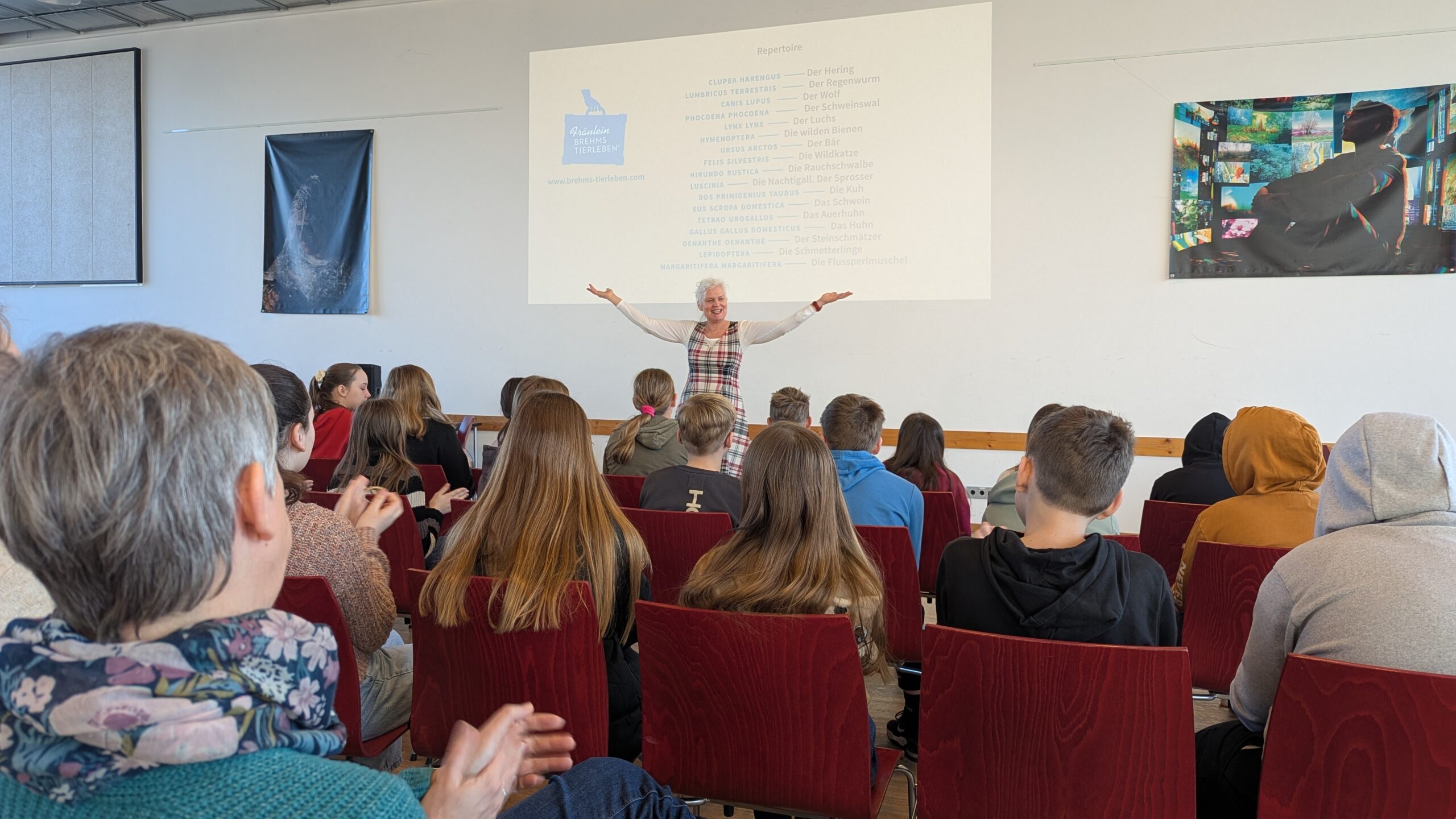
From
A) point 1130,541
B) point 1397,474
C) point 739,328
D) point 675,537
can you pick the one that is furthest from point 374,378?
point 1397,474

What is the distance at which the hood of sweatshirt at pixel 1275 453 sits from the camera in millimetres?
2484

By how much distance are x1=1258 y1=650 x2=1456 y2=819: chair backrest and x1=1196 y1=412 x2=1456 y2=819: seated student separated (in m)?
0.25

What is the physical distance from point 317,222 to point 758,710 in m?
6.99

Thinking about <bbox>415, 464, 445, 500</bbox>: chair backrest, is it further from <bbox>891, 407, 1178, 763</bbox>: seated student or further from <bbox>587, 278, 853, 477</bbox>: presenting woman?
<bbox>891, 407, 1178, 763</bbox>: seated student

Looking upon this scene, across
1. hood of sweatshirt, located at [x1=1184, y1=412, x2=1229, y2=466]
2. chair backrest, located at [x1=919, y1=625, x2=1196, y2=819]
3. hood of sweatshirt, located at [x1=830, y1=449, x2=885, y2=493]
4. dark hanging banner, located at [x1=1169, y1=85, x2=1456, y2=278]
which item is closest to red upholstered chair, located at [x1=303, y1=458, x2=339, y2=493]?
hood of sweatshirt, located at [x1=830, y1=449, x2=885, y2=493]

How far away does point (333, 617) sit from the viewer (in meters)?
1.76

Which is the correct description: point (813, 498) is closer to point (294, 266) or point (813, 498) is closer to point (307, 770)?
point (307, 770)

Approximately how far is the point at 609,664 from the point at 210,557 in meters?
1.37

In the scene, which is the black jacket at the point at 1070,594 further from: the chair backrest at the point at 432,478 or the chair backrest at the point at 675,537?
the chair backrest at the point at 432,478

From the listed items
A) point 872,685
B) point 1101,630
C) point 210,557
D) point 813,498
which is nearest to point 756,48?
point 872,685

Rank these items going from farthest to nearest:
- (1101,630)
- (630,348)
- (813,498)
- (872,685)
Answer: (630,348), (872,685), (813,498), (1101,630)

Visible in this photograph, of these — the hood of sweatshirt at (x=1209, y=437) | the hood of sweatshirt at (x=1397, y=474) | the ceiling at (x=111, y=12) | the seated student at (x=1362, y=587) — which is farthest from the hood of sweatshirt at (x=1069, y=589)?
the ceiling at (x=111, y=12)

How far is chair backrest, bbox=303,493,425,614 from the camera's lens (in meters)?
2.97

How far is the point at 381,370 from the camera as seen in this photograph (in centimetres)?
732
